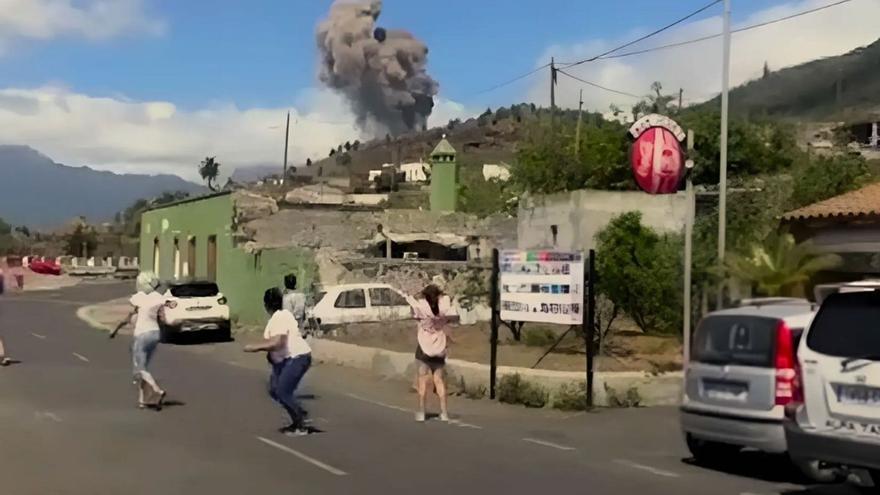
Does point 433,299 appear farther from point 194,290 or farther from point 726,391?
point 194,290

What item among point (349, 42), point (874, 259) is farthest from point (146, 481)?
point (349, 42)

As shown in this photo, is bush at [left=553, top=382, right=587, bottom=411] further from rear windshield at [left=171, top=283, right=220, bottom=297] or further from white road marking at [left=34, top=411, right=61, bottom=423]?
rear windshield at [left=171, top=283, right=220, bottom=297]

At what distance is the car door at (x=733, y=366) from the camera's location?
10672mm

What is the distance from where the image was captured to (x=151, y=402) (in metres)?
16.0

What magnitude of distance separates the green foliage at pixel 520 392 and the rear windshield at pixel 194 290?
15088 millimetres

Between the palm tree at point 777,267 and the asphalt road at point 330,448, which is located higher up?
the palm tree at point 777,267

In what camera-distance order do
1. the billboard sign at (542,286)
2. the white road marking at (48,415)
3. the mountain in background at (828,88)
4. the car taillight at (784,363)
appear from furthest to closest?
the mountain in background at (828,88) < the billboard sign at (542,286) < the white road marking at (48,415) < the car taillight at (784,363)

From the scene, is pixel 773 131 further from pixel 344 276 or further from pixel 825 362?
pixel 825 362

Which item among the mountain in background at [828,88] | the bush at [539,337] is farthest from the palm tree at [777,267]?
the mountain in background at [828,88]

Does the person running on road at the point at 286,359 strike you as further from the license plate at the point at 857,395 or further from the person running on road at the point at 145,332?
the license plate at the point at 857,395

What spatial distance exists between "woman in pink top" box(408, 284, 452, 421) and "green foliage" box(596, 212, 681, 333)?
656cm

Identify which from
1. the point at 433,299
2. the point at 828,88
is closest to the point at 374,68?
the point at 828,88

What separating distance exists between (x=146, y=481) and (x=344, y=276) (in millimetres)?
20440

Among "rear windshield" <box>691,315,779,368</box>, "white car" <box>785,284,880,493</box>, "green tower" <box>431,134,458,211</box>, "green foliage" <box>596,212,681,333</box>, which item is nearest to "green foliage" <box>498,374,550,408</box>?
"green foliage" <box>596,212,681,333</box>
